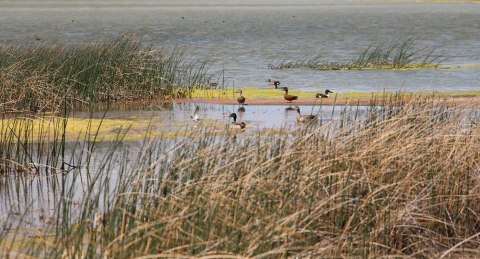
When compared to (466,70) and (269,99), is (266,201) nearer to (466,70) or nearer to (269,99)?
(269,99)

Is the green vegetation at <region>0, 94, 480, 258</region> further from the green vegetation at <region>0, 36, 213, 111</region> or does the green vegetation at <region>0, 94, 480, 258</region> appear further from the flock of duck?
the green vegetation at <region>0, 36, 213, 111</region>

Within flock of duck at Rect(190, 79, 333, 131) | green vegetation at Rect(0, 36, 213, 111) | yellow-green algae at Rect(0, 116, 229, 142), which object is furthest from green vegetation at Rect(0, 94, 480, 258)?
green vegetation at Rect(0, 36, 213, 111)

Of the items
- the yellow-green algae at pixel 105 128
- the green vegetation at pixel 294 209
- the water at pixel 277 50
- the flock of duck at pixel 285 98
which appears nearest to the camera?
the green vegetation at pixel 294 209

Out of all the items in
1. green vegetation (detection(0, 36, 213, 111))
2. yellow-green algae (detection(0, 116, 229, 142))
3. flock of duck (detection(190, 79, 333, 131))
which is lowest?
yellow-green algae (detection(0, 116, 229, 142))

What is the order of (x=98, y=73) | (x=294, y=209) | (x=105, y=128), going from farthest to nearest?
(x=98, y=73)
(x=105, y=128)
(x=294, y=209)

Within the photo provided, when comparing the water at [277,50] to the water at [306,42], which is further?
the water at [306,42]

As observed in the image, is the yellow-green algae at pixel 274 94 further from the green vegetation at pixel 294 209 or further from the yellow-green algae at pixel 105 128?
the green vegetation at pixel 294 209

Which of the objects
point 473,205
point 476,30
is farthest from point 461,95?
point 476,30

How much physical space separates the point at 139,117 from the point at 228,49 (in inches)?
883

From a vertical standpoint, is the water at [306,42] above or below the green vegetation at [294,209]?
above

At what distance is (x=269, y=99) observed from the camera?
734 inches

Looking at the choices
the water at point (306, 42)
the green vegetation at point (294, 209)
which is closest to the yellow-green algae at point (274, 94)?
the water at point (306, 42)

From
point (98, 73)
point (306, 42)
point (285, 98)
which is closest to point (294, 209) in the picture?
point (98, 73)

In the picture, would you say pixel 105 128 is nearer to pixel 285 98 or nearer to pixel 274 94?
pixel 285 98
